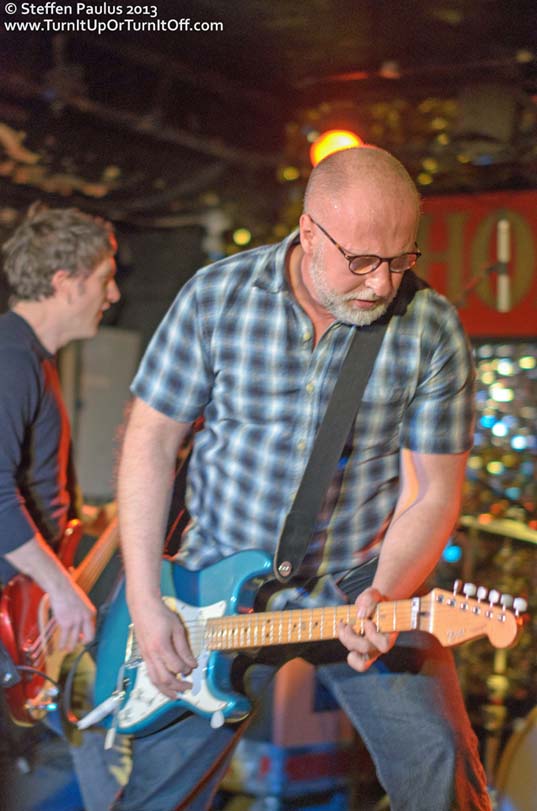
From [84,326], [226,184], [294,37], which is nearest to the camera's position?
[84,326]

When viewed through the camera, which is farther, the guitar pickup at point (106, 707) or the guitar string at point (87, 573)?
the guitar string at point (87, 573)

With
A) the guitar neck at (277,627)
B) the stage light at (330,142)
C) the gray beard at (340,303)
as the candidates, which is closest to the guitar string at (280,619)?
the guitar neck at (277,627)

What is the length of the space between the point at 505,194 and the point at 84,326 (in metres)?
2.80

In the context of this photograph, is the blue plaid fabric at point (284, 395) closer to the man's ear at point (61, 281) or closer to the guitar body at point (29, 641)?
the guitar body at point (29, 641)

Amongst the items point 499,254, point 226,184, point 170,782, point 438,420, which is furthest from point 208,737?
point 226,184

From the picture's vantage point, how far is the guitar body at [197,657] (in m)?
2.56

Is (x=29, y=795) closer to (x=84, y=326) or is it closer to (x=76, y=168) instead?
(x=84, y=326)

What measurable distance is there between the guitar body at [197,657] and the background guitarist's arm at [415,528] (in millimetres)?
289

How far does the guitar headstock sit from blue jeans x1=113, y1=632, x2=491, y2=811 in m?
0.16

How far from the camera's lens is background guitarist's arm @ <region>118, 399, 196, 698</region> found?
2.54m

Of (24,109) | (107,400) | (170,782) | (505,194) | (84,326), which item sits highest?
(24,109)

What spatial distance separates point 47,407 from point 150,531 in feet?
3.32

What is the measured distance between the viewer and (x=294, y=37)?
17.0 feet

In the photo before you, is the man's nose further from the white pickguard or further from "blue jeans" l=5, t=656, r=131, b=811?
"blue jeans" l=5, t=656, r=131, b=811
